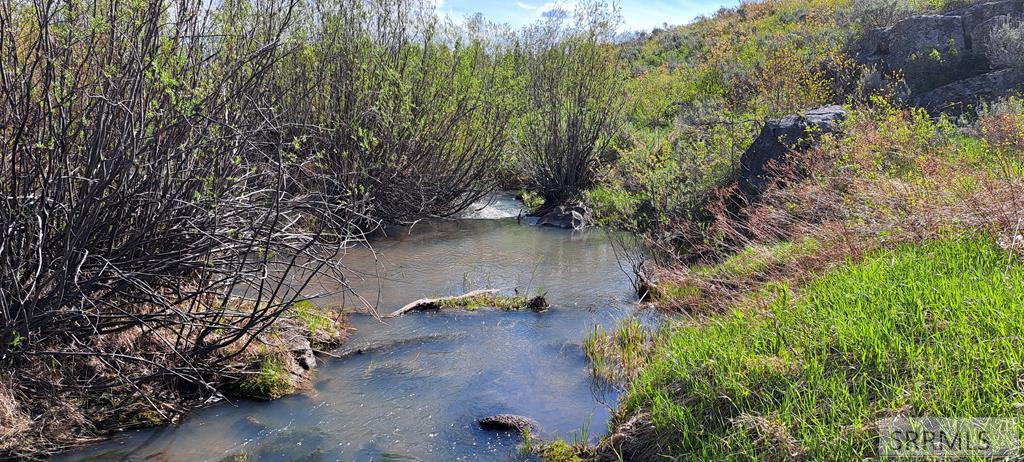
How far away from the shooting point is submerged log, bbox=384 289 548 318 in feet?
27.2

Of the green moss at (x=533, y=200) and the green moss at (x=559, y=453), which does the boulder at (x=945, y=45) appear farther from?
the green moss at (x=559, y=453)

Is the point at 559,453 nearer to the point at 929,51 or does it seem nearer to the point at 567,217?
the point at 567,217

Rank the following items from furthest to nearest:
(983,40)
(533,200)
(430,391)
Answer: (533,200) → (983,40) → (430,391)

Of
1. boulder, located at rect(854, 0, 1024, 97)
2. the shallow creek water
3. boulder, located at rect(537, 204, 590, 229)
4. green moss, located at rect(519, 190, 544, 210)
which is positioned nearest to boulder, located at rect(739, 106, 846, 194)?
the shallow creek water

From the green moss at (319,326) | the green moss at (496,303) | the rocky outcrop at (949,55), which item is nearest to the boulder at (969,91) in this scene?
the rocky outcrop at (949,55)

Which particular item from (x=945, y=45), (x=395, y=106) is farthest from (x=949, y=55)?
(x=395, y=106)

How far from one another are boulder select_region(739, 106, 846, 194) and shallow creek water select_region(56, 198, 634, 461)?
281 centimetres

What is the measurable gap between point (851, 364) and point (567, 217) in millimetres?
10664

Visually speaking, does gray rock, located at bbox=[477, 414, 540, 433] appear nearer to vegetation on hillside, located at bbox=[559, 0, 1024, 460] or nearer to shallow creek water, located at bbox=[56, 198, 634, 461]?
shallow creek water, located at bbox=[56, 198, 634, 461]

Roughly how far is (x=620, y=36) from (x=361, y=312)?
9.27 metres

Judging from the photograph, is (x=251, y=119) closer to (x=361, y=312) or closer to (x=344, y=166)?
(x=361, y=312)

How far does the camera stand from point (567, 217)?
48.1 ft

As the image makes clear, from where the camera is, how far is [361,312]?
26.9 ft

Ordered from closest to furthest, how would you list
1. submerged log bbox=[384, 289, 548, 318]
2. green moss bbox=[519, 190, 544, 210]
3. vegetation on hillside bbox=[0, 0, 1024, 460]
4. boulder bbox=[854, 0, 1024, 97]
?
vegetation on hillside bbox=[0, 0, 1024, 460], submerged log bbox=[384, 289, 548, 318], boulder bbox=[854, 0, 1024, 97], green moss bbox=[519, 190, 544, 210]
